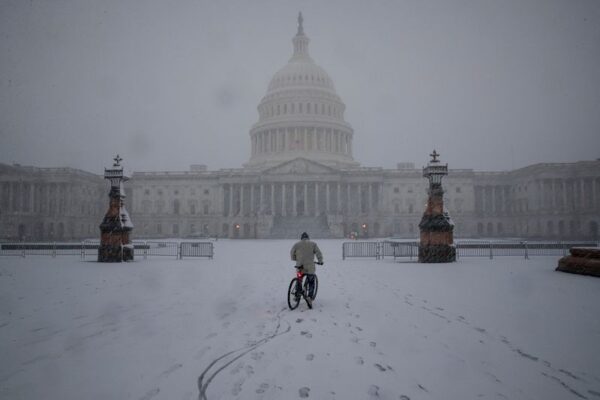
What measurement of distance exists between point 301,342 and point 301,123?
283ft

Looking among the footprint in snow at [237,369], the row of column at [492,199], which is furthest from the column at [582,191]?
the footprint in snow at [237,369]

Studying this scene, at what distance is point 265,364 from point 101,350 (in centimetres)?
284

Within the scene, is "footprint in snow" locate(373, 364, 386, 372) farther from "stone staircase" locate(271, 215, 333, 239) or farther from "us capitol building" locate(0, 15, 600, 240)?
"us capitol building" locate(0, 15, 600, 240)

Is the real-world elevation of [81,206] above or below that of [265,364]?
above

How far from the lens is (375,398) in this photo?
458 cm

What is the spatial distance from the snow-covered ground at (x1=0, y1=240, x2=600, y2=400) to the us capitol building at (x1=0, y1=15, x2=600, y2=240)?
54.4 meters

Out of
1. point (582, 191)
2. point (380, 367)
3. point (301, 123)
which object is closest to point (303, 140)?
point (301, 123)

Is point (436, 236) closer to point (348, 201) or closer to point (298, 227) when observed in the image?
point (298, 227)

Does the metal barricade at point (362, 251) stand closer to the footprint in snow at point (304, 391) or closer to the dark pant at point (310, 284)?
the dark pant at point (310, 284)

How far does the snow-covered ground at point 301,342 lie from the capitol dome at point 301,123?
7693cm

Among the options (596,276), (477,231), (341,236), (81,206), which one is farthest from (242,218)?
(596,276)

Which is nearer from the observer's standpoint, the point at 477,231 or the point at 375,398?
the point at 375,398

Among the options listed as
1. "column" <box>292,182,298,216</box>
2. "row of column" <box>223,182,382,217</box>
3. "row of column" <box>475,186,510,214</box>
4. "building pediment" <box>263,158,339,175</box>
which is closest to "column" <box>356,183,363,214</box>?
"row of column" <box>223,182,382,217</box>

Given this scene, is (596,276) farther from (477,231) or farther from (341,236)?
(477,231)
